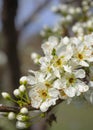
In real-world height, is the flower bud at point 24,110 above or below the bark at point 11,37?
below

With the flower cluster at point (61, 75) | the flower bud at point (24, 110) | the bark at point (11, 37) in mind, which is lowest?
the flower bud at point (24, 110)

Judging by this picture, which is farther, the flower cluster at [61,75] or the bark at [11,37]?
the bark at [11,37]

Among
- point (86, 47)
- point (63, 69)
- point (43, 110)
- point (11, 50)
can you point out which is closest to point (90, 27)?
point (86, 47)

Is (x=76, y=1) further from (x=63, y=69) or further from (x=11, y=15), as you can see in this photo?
(x=63, y=69)

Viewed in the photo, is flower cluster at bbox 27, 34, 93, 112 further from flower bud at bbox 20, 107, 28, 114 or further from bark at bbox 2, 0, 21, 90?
bark at bbox 2, 0, 21, 90

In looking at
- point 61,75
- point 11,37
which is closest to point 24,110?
point 61,75

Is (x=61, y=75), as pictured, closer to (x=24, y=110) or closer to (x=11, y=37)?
(x=24, y=110)

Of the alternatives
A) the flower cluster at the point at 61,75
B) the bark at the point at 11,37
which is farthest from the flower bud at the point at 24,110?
the bark at the point at 11,37

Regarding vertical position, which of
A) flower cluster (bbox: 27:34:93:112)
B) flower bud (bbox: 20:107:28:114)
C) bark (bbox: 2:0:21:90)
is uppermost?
bark (bbox: 2:0:21:90)

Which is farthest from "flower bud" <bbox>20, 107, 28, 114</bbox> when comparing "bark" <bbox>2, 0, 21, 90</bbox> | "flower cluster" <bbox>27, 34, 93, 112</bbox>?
"bark" <bbox>2, 0, 21, 90</bbox>

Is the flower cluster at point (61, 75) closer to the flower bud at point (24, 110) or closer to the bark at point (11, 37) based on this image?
the flower bud at point (24, 110)

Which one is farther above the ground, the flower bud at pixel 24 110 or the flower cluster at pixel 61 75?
the flower cluster at pixel 61 75
